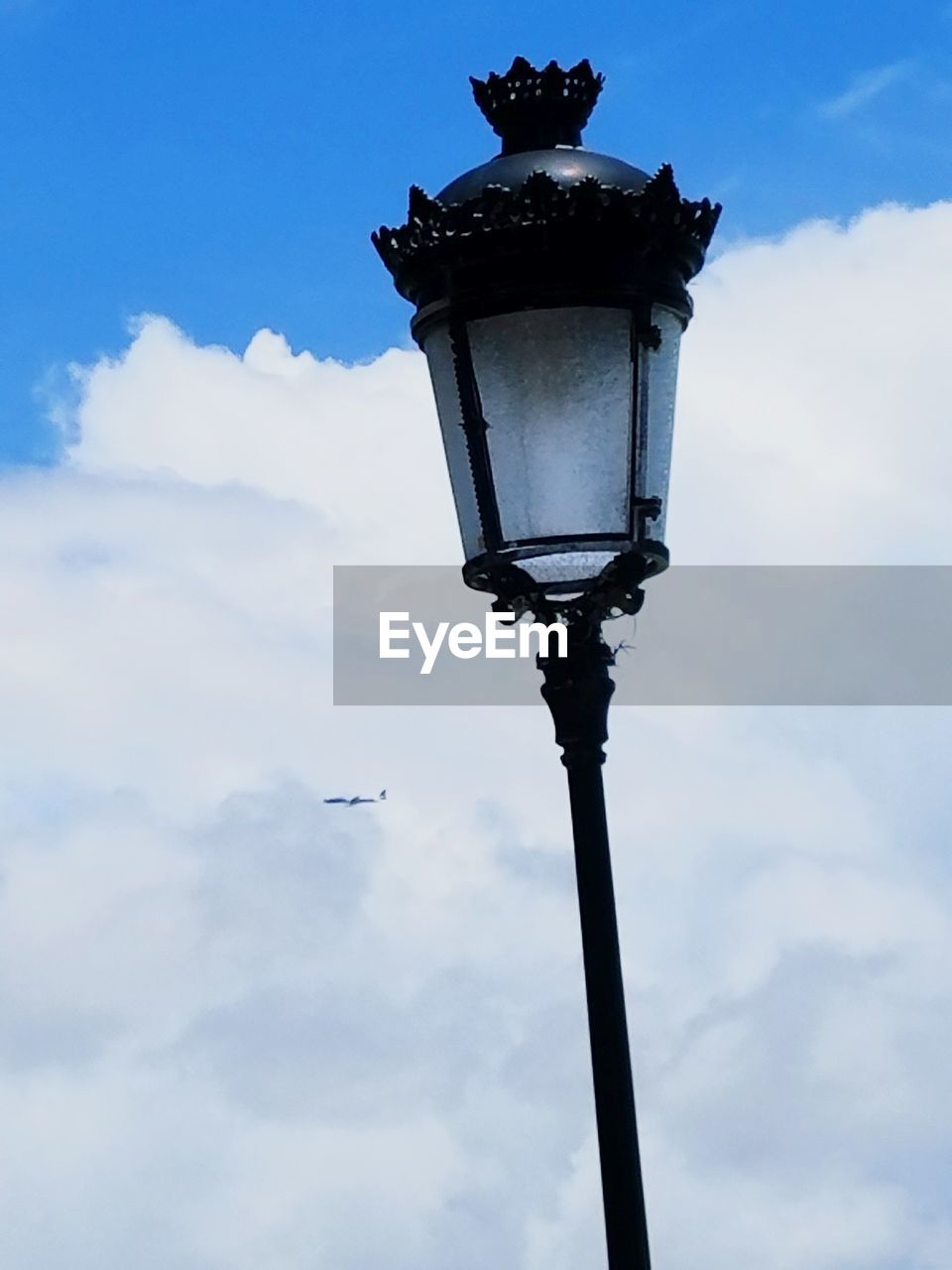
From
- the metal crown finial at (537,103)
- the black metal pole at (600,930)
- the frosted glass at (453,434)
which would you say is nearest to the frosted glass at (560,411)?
the frosted glass at (453,434)

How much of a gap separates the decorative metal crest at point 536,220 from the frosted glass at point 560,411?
0.77 feet

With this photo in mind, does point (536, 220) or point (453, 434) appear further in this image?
point (453, 434)

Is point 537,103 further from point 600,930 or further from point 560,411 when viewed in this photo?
point 600,930

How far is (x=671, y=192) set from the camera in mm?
5957

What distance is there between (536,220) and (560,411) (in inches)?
22.3

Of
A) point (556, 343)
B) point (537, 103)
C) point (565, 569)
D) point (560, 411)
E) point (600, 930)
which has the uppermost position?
point (537, 103)

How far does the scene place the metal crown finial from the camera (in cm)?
647

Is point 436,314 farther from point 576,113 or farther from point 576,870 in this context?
point 576,870

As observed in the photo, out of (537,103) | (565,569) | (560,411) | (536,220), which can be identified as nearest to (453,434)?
(560,411)

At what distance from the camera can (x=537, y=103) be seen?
6.51 metres

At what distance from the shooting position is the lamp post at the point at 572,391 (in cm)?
585

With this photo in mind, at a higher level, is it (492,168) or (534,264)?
(492,168)

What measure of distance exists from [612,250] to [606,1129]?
2588 mm

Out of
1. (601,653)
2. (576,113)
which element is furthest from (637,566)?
(576,113)
